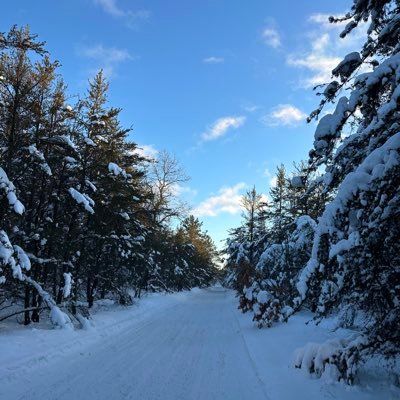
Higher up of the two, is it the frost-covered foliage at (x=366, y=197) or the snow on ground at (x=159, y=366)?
the frost-covered foliage at (x=366, y=197)

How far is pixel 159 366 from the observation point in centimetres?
871

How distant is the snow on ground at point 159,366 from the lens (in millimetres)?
6672

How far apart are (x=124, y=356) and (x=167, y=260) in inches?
1267

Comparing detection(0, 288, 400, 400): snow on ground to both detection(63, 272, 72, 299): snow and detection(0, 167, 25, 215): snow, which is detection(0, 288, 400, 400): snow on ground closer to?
detection(63, 272, 72, 299): snow

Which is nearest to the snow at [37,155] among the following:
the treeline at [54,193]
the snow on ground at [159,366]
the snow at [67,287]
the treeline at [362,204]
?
the treeline at [54,193]

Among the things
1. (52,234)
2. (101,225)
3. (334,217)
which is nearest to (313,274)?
(334,217)

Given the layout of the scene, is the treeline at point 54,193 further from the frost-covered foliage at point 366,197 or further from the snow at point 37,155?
the frost-covered foliage at point 366,197

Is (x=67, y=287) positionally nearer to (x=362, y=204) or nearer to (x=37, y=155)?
(x=37, y=155)

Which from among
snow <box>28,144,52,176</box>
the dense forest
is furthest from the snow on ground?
snow <box>28,144,52,176</box>

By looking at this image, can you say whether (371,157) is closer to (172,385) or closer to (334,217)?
(334,217)

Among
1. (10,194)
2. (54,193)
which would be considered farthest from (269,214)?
(10,194)

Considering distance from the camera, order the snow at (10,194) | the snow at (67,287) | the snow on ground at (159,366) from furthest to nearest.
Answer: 1. the snow at (67,287)
2. the snow at (10,194)
3. the snow on ground at (159,366)

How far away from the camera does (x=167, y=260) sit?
41.7 meters

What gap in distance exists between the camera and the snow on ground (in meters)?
6.67
